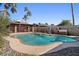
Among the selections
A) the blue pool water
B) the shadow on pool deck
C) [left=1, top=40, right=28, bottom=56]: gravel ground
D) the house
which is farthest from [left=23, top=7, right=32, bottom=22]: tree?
the shadow on pool deck

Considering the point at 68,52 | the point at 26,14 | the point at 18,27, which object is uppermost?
Answer: the point at 26,14

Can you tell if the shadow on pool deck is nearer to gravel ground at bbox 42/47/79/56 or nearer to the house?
gravel ground at bbox 42/47/79/56

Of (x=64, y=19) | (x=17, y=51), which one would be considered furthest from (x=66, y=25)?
(x=17, y=51)

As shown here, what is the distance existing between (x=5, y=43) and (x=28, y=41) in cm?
31

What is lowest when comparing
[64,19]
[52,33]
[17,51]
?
[17,51]

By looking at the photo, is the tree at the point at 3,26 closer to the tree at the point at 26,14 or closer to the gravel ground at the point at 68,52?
the tree at the point at 26,14

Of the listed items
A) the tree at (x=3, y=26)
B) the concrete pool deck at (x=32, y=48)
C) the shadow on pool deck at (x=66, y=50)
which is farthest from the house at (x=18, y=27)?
the shadow on pool deck at (x=66, y=50)

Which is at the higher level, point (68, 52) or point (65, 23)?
point (65, 23)

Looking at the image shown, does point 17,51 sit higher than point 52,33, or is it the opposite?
point 52,33

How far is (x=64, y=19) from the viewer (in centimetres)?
285

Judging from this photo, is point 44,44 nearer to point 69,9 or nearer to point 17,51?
point 17,51

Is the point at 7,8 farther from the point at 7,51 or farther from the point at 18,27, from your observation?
the point at 7,51

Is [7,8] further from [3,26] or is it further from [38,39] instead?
[38,39]

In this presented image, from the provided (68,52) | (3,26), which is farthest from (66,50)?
(3,26)
